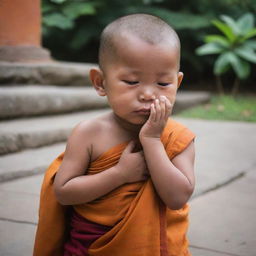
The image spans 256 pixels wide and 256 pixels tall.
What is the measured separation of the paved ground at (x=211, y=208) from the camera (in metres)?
1.85

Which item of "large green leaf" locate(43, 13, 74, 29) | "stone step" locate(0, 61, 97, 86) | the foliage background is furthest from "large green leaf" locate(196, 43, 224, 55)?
"stone step" locate(0, 61, 97, 86)

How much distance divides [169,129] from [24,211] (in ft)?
3.30

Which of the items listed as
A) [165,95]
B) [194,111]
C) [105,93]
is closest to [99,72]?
[105,93]

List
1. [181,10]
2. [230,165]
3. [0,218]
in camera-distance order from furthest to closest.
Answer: [181,10], [230,165], [0,218]

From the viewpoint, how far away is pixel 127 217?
4.57ft

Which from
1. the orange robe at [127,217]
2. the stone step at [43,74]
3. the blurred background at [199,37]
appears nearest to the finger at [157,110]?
the orange robe at [127,217]

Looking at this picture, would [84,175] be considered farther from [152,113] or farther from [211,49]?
[211,49]

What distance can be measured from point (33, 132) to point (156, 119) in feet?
6.80

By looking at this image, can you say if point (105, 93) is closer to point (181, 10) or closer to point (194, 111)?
point (194, 111)

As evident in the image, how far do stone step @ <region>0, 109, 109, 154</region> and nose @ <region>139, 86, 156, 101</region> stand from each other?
1.87m

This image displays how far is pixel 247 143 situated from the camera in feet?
13.5

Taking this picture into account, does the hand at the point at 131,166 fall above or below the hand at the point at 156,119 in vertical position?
below

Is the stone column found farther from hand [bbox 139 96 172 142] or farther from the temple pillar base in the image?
hand [bbox 139 96 172 142]

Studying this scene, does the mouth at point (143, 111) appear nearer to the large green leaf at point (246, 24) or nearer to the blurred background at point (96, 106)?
the blurred background at point (96, 106)
